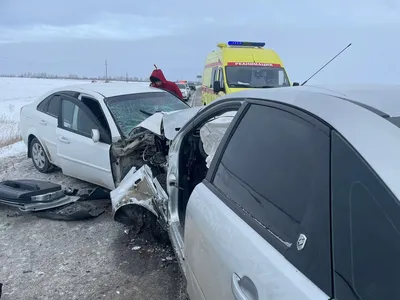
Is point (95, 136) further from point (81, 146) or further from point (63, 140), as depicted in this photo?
point (63, 140)

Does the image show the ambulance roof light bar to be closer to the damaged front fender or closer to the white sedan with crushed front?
the white sedan with crushed front

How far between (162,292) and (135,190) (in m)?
0.94

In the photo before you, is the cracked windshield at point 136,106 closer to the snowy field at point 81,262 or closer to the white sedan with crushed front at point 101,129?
the white sedan with crushed front at point 101,129

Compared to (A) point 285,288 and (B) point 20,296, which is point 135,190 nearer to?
(B) point 20,296

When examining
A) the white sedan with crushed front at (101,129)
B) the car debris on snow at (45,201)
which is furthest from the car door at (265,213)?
the car debris on snow at (45,201)

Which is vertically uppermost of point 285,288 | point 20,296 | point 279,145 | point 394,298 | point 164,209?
point 279,145

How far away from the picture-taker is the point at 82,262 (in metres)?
3.92

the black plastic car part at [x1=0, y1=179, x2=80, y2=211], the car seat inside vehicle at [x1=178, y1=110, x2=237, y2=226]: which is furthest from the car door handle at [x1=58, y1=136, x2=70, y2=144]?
the car seat inside vehicle at [x1=178, y1=110, x2=237, y2=226]

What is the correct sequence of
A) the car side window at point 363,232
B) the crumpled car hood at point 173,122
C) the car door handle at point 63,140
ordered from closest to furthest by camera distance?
the car side window at point 363,232, the crumpled car hood at point 173,122, the car door handle at point 63,140

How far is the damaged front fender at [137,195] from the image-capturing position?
3.59 m

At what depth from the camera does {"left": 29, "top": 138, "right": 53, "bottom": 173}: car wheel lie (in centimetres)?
674

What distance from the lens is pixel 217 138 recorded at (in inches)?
124

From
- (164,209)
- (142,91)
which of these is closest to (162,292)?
(164,209)

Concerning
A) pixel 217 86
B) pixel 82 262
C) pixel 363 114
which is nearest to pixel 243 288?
pixel 363 114
